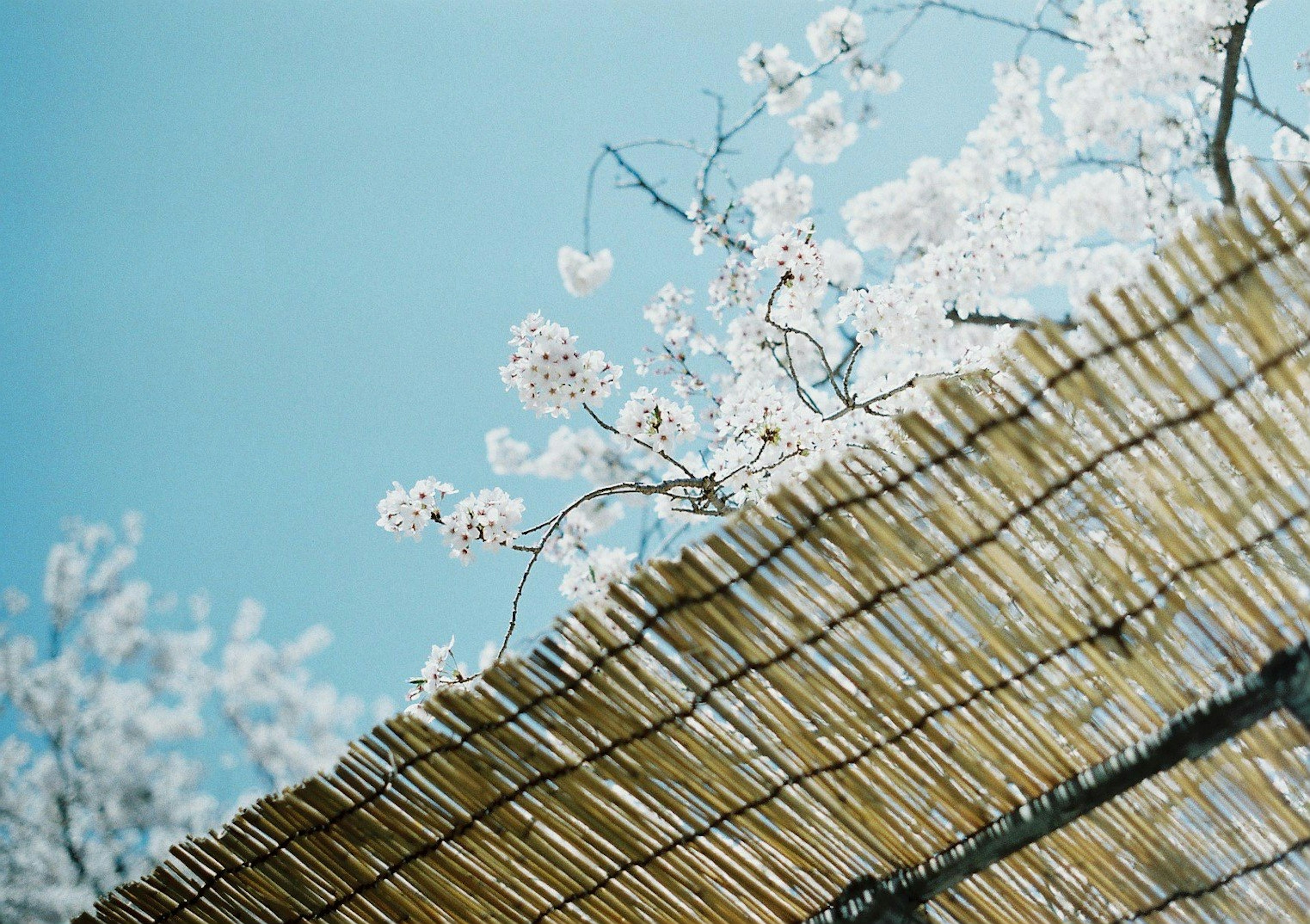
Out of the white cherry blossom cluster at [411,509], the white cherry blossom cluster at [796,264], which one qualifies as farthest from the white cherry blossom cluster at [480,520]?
the white cherry blossom cluster at [796,264]

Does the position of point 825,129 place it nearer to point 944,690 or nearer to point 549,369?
point 549,369

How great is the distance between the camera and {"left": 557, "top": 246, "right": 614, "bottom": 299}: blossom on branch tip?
5.55 m

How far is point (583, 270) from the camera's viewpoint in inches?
219

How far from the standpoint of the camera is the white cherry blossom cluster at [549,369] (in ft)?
9.99

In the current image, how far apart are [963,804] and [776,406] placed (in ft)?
6.15

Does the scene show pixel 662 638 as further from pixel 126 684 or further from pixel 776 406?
pixel 126 684

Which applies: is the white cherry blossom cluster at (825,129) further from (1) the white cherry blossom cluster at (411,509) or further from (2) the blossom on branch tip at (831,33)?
(1) the white cherry blossom cluster at (411,509)

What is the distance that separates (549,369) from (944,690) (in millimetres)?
2121

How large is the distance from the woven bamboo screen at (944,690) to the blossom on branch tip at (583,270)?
14.9ft

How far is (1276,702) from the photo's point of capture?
1.07m

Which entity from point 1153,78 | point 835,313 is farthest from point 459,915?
point 1153,78

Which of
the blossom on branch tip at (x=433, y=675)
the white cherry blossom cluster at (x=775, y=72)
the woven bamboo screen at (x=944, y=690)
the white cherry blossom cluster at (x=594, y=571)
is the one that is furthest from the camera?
the white cherry blossom cluster at (x=775, y=72)

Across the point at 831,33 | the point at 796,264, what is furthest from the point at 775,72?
the point at 796,264

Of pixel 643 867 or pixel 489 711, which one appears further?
pixel 643 867
